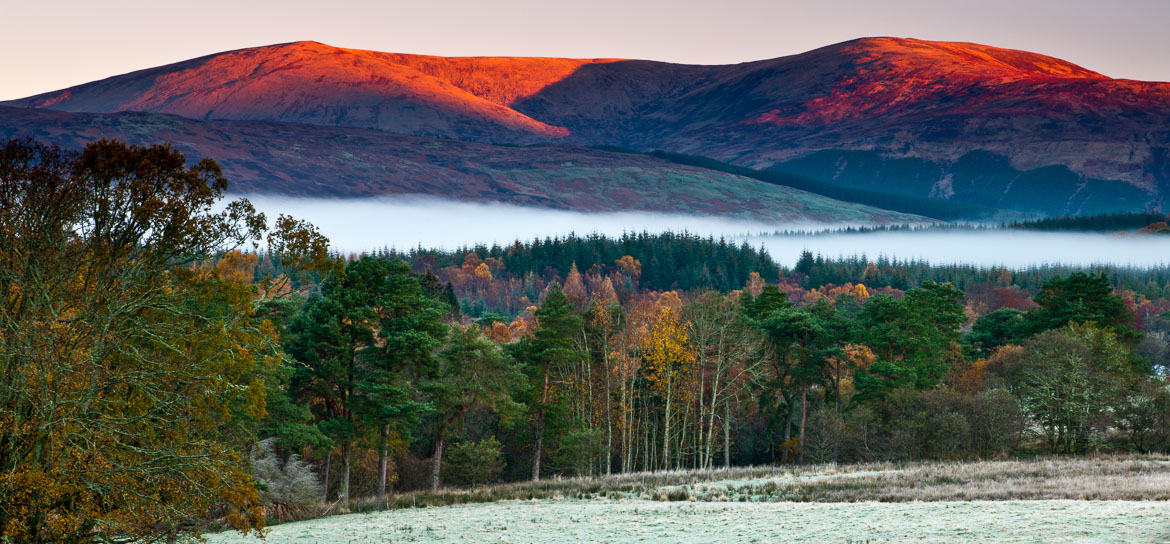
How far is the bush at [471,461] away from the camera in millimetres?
72375

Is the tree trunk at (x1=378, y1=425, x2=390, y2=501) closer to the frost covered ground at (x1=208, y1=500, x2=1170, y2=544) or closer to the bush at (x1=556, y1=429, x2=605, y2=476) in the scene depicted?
the frost covered ground at (x1=208, y1=500, x2=1170, y2=544)

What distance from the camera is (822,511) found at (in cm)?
3975

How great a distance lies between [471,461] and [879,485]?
3296 centimetres

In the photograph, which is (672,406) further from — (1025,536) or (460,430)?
(1025,536)

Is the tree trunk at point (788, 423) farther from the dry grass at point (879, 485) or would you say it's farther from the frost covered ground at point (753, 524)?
the frost covered ground at point (753, 524)

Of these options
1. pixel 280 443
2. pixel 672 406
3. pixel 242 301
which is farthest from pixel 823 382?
pixel 242 301

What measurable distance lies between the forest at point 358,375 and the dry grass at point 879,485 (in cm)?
653

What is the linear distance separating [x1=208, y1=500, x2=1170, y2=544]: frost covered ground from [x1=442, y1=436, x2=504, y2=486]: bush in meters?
25.2

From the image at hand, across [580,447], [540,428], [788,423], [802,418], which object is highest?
[802,418]

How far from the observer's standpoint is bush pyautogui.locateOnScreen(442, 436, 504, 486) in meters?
72.4

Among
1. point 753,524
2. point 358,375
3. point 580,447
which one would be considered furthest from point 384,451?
point 753,524

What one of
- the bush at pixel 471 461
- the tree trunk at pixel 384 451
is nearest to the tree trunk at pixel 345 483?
the tree trunk at pixel 384 451

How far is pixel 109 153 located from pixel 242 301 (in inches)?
282

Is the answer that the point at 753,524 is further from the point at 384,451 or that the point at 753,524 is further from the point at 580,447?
the point at 580,447
